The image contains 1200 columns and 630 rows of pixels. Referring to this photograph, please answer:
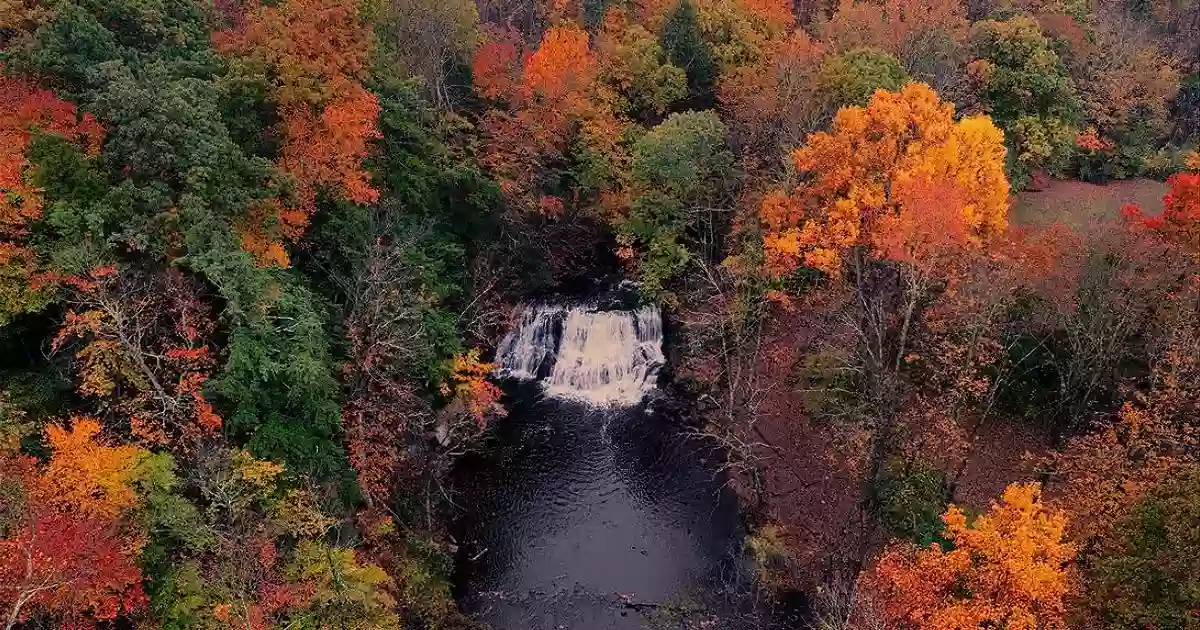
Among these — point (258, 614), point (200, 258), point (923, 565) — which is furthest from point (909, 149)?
point (258, 614)

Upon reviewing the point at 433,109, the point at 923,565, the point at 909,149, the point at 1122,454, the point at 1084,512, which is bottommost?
the point at 923,565

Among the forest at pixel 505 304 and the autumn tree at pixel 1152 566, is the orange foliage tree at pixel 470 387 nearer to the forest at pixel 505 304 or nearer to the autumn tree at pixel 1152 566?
the forest at pixel 505 304

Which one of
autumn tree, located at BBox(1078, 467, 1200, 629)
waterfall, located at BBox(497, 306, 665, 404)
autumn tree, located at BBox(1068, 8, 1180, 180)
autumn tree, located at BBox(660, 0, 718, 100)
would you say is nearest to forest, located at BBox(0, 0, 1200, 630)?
autumn tree, located at BBox(1078, 467, 1200, 629)

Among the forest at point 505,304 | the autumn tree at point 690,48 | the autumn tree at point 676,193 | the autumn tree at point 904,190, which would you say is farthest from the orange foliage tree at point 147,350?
the autumn tree at point 690,48

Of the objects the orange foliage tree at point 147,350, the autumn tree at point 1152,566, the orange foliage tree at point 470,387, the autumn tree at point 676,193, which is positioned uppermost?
the autumn tree at point 676,193

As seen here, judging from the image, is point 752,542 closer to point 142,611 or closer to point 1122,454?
point 1122,454

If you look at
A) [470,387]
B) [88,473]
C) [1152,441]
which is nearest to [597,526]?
[470,387]

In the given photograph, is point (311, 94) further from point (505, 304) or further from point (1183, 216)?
point (1183, 216)

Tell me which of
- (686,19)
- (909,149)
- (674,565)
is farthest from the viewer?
(686,19)
